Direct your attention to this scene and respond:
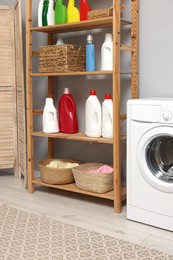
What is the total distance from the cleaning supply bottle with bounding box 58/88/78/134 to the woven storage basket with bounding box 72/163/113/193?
0.36 meters

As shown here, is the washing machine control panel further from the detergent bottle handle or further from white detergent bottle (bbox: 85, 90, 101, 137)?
the detergent bottle handle

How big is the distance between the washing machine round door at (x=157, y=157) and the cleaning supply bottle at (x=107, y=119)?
1.14 ft

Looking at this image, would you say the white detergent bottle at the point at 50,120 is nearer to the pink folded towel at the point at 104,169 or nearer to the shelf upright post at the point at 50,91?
the shelf upright post at the point at 50,91

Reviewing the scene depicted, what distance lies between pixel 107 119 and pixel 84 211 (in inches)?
27.4

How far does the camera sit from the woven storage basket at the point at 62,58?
2.72 meters

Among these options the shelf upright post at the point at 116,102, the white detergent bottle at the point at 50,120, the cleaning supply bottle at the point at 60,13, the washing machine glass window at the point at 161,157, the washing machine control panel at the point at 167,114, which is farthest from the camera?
the white detergent bottle at the point at 50,120

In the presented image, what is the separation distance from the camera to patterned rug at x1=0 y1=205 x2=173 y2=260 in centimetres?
193

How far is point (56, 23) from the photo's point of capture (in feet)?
9.31

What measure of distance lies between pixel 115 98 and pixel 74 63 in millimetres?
530

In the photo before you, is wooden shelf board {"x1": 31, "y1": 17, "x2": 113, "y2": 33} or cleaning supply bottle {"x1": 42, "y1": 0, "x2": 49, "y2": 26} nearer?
wooden shelf board {"x1": 31, "y1": 17, "x2": 113, "y2": 33}

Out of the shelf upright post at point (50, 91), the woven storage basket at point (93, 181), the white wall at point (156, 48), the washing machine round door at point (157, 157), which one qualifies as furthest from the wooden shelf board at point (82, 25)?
the woven storage basket at point (93, 181)

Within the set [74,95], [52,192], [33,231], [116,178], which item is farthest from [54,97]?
[33,231]

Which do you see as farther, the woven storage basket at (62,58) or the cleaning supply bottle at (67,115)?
the cleaning supply bottle at (67,115)

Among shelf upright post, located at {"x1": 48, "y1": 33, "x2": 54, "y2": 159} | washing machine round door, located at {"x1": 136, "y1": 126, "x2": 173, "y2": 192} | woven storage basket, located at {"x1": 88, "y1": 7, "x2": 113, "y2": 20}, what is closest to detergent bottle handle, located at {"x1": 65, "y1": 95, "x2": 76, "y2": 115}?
shelf upright post, located at {"x1": 48, "y1": 33, "x2": 54, "y2": 159}
